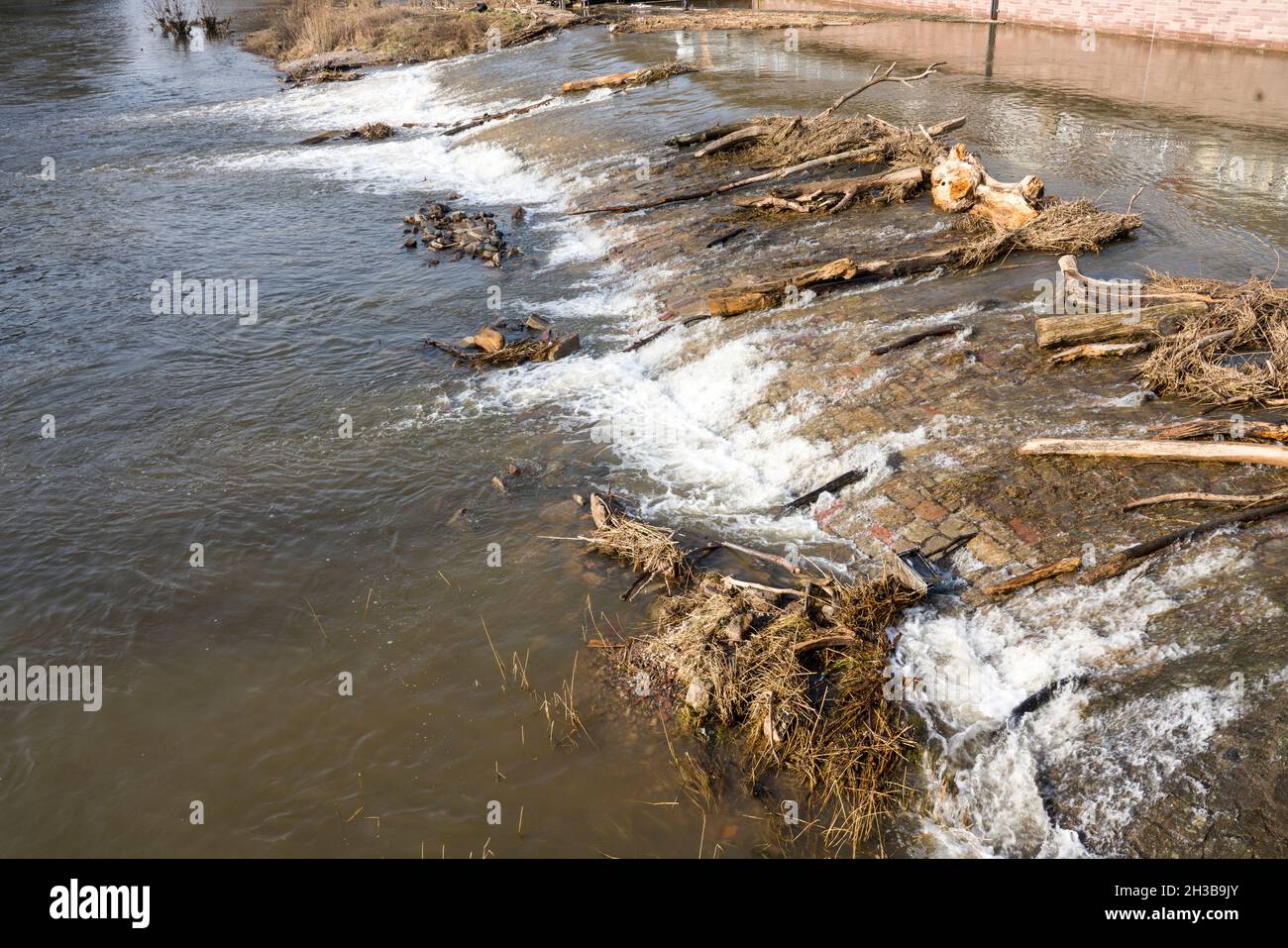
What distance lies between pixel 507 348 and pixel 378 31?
1258 inches

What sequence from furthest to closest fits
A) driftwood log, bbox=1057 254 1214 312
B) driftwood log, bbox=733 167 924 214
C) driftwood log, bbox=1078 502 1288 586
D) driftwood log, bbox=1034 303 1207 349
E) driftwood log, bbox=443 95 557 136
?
driftwood log, bbox=443 95 557 136 → driftwood log, bbox=733 167 924 214 → driftwood log, bbox=1057 254 1214 312 → driftwood log, bbox=1034 303 1207 349 → driftwood log, bbox=1078 502 1288 586

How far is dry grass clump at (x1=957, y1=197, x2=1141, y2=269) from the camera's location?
1118cm

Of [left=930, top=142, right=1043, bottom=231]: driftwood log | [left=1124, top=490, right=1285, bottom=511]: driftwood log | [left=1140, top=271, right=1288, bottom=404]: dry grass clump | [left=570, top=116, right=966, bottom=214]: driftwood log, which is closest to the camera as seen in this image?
[left=1124, top=490, right=1285, bottom=511]: driftwood log

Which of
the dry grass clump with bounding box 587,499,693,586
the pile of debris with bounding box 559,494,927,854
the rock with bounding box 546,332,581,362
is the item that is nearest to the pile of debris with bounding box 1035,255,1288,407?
the pile of debris with bounding box 559,494,927,854

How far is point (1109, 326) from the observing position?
8.64 metres

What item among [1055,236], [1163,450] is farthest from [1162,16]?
[1163,450]

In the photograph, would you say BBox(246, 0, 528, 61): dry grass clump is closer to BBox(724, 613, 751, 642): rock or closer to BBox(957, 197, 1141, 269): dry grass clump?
BBox(957, 197, 1141, 269): dry grass clump

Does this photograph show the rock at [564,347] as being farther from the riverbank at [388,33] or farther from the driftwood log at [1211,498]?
the riverbank at [388,33]

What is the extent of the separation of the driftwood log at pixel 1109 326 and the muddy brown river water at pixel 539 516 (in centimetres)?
38

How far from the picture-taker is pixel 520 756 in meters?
5.73

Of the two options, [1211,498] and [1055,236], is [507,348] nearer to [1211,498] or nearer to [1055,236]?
[1055,236]

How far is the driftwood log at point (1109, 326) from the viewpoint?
8.59 metres

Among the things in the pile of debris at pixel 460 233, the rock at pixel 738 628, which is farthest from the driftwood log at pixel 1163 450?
the pile of debris at pixel 460 233
